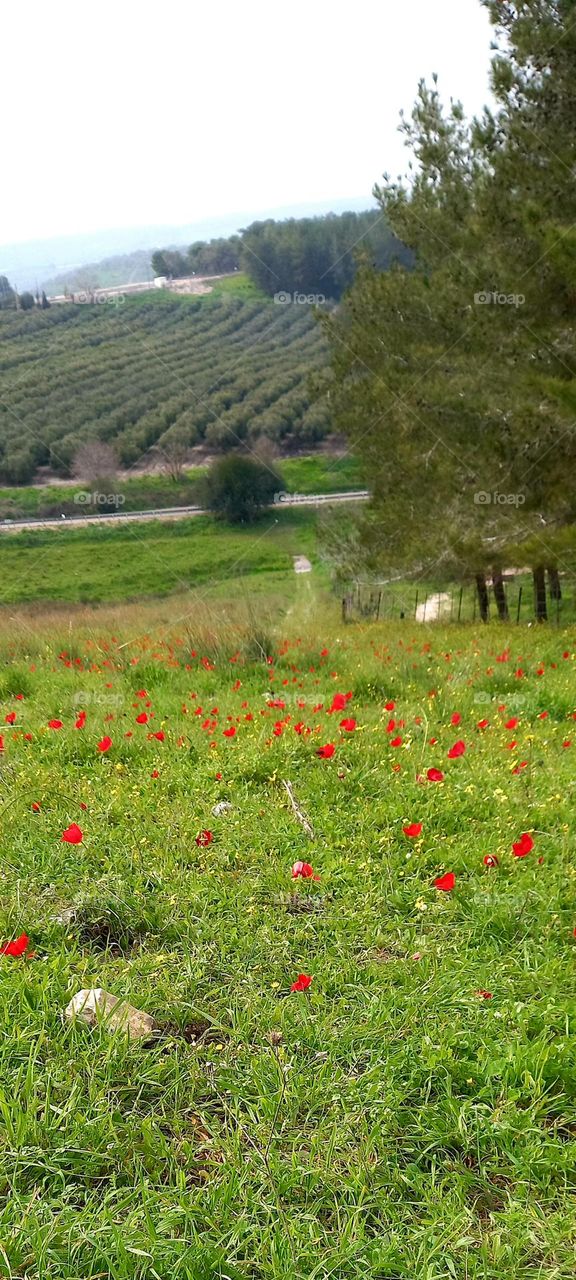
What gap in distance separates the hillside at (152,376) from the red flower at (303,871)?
3018cm

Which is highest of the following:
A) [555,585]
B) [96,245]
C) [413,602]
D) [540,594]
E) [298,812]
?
[96,245]

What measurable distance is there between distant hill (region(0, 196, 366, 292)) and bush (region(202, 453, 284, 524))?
14090mm

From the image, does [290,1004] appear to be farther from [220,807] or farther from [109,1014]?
[220,807]

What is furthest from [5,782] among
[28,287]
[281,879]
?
[28,287]

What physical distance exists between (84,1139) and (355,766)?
7.41ft

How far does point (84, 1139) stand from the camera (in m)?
1.80

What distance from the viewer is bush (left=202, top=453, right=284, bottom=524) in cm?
3144

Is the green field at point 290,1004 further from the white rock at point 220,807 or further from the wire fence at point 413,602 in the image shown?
the wire fence at point 413,602

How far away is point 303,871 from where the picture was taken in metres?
2.66

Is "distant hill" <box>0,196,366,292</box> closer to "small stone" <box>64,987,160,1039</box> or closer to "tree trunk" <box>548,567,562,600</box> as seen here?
"tree trunk" <box>548,567,562,600</box>

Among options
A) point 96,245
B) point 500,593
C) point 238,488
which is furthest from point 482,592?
point 96,245

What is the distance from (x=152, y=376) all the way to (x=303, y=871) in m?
45.1

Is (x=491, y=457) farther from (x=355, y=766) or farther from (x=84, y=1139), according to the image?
(x=84, y=1139)

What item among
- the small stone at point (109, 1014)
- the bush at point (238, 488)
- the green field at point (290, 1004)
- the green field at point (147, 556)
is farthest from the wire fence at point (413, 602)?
the small stone at point (109, 1014)
